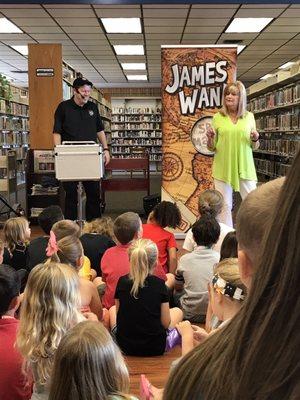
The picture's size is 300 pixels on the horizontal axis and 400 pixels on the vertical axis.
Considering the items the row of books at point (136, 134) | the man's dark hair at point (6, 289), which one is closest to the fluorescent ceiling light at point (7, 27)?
the man's dark hair at point (6, 289)

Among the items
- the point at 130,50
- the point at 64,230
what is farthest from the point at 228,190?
the point at 130,50

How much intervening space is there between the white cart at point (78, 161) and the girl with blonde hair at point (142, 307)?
7.10 feet

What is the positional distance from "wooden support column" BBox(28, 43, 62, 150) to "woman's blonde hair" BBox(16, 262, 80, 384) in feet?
18.3

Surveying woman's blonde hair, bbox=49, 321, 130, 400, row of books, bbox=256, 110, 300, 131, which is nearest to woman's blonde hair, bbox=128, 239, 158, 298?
woman's blonde hair, bbox=49, 321, 130, 400

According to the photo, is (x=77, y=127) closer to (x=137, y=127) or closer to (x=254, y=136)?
(x=254, y=136)

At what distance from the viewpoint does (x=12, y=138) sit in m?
11.7

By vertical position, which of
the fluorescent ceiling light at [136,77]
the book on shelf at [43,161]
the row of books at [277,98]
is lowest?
the book on shelf at [43,161]

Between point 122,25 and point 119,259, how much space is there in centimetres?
656

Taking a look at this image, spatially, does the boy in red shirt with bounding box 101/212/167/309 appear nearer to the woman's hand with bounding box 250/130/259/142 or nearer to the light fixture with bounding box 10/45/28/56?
the woman's hand with bounding box 250/130/259/142

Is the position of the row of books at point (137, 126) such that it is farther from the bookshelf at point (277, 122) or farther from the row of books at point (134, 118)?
the bookshelf at point (277, 122)

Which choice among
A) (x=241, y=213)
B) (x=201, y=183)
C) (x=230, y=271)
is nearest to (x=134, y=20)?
(x=201, y=183)

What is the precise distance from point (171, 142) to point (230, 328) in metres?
5.36

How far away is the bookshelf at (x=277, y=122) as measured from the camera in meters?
9.38

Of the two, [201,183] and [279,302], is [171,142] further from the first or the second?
[279,302]
